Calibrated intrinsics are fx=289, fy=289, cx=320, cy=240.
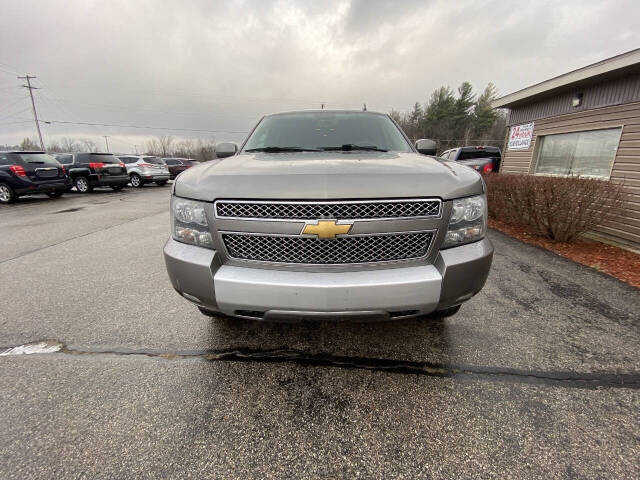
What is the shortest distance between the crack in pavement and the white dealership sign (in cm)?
919

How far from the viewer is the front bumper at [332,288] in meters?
1.55

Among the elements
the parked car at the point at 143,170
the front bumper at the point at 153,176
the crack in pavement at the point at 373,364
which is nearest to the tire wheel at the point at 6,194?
the parked car at the point at 143,170

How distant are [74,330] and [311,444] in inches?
94.2

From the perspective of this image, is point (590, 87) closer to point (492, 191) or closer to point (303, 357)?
point (492, 191)

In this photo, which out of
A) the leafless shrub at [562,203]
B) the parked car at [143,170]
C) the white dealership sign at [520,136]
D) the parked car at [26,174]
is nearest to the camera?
the leafless shrub at [562,203]

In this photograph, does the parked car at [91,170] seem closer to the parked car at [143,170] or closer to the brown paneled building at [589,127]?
the parked car at [143,170]

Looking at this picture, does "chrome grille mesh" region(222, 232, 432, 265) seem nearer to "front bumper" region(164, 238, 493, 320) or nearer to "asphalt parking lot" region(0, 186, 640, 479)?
"front bumper" region(164, 238, 493, 320)

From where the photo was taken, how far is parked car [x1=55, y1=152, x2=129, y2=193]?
1318cm

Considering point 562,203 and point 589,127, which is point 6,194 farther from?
point 589,127

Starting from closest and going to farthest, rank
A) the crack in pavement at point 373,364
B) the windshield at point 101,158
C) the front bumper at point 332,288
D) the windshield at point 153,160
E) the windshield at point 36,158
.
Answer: the front bumper at point 332,288 → the crack in pavement at point 373,364 → the windshield at point 36,158 → the windshield at point 101,158 → the windshield at point 153,160

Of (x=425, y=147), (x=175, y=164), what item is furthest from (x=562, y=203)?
(x=175, y=164)

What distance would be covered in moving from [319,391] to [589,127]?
29.0 feet

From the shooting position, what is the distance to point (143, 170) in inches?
661

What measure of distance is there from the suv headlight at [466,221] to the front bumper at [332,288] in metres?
0.07
